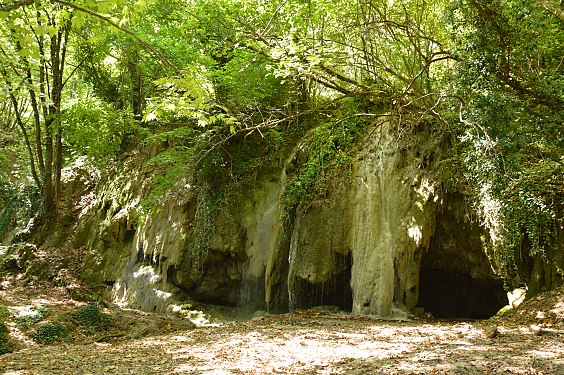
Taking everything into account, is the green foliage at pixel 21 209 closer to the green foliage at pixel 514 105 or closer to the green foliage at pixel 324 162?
the green foliage at pixel 324 162

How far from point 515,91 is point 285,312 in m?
7.15

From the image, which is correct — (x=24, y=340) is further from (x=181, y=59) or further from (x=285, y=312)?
(x=181, y=59)

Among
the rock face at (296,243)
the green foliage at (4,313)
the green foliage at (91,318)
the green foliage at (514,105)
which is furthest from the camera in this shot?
the green foliage at (91,318)

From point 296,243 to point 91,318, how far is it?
17.1ft

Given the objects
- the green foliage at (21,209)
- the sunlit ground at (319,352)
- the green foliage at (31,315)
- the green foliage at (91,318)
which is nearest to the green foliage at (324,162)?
the sunlit ground at (319,352)

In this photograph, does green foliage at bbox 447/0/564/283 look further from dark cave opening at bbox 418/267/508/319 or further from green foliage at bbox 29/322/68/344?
green foliage at bbox 29/322/68/344

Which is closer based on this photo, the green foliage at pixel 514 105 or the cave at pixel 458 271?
the green foliage at pixel 514 105

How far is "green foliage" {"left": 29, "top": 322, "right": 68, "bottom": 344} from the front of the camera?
988 centimetres

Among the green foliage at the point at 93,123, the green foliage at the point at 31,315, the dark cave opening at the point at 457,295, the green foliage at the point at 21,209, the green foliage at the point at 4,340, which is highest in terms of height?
the green foliage at the point at 93,123

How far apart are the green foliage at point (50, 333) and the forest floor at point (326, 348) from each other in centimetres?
20

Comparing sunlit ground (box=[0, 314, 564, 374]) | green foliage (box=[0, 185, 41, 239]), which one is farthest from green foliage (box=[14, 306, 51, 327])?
green foliage (box=[0, 185, 41, 239])

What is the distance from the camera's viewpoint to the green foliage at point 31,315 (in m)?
10.4

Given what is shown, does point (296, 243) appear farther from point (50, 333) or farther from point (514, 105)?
point (514, 105)

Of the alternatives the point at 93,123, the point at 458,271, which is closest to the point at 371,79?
the point at 458,271
